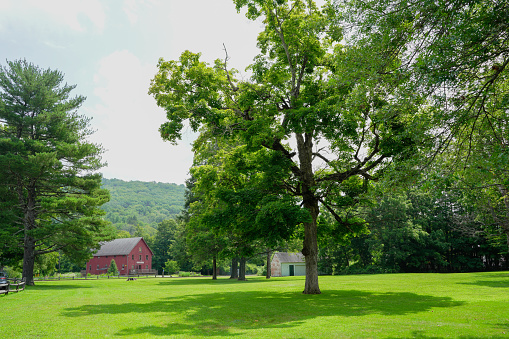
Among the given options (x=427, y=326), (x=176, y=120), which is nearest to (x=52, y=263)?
(x=176, y=120)

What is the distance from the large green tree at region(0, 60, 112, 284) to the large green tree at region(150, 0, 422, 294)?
51.8 feet

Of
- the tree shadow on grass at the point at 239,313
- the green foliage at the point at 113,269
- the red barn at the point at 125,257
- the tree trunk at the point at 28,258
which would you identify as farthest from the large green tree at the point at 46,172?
the red barn at the point at 125,257

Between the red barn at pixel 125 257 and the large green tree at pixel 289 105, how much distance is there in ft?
204

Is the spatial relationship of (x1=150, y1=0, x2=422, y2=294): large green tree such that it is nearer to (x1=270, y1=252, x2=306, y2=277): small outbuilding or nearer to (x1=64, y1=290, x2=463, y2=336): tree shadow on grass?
(x1=64, y1=290, x2=463, y2=336): tree shadow on grass

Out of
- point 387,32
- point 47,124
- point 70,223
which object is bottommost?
point 70,223

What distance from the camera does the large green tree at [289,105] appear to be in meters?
17.8

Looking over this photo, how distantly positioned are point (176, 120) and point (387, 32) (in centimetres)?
1197

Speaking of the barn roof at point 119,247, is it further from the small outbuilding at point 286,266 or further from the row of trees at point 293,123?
the row of trees at point 293,123

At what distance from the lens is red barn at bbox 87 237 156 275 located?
7512 cm

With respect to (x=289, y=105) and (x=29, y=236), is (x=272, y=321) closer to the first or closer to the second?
(x=289, y=105)

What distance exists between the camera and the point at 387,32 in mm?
9180

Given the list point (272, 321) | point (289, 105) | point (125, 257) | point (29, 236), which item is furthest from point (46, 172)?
point (125, 257)

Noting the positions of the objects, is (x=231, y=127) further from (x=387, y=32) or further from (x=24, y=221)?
(x=24, y=221)

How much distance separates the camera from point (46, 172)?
30.5 m
